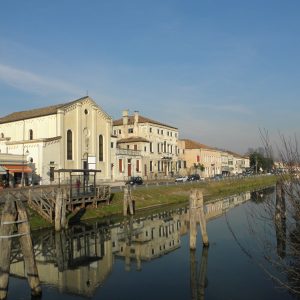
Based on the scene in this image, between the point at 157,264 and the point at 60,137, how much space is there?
3573 centimetres

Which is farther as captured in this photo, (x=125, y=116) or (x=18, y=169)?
(x=125, y=116)

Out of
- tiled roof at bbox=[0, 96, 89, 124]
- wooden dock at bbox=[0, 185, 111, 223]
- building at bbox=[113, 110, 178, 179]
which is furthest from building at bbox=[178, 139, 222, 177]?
wooden dock at bbox=[0, 185, 111, 223]

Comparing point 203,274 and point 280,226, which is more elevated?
point 280,226

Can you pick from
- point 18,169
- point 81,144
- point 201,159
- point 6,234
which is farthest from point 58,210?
point 201,159

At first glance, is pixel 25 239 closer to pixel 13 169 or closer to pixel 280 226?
pixel 280 226

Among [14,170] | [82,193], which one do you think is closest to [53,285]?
[82,193]

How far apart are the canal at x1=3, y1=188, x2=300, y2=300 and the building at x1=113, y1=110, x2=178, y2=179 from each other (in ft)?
140

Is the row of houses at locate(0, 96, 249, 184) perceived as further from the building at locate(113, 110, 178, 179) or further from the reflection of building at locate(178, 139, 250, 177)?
the reflection of building at locate(178, 139, 250, 177)

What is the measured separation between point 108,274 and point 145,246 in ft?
20.7

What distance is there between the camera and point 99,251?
23625 mm

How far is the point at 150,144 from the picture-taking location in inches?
3209

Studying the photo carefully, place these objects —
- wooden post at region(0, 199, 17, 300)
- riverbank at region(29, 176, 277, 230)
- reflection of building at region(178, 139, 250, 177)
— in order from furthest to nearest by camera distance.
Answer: reflection of building at region(178, 139, 250, 177) → riverbank at region(29, 176, 277, 230) → wooden post at region(0, 199, 17, 300)

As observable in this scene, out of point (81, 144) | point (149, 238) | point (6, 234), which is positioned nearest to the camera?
point (6, 234)

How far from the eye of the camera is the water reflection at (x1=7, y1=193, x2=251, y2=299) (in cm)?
1792
